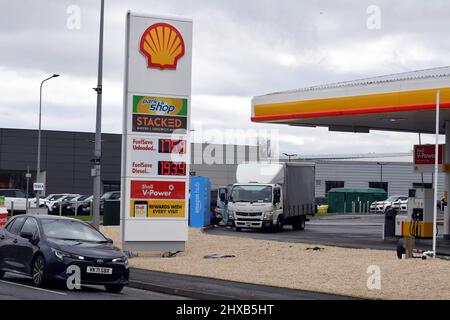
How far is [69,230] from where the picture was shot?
19156 mm

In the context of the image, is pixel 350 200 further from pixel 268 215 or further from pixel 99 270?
pixel 99 270

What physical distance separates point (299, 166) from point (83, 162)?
43.4 m

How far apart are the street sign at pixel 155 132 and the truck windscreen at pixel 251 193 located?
14.4 meters

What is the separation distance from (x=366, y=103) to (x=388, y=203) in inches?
1808

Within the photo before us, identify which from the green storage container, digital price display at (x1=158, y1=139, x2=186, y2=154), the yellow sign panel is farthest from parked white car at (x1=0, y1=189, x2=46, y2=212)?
digital price display at (x1=158, y1=139, x2=186, y2=154)

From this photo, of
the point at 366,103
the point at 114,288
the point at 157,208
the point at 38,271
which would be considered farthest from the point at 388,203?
the point at 38,271

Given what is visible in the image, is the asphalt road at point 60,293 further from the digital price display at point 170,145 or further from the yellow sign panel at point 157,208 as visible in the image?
the digital price display at point 170,145

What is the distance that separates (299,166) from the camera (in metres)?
45.9

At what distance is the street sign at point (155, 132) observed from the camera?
91.2 feet

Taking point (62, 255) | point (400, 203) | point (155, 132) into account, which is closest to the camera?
point (62, 255)

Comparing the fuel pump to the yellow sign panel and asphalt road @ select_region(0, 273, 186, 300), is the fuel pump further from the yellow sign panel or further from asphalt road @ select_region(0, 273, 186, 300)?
asphalt road @ select_region(0, 273, 186, 300)

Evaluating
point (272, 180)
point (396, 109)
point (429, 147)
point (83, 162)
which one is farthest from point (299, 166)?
point (83, 162)
